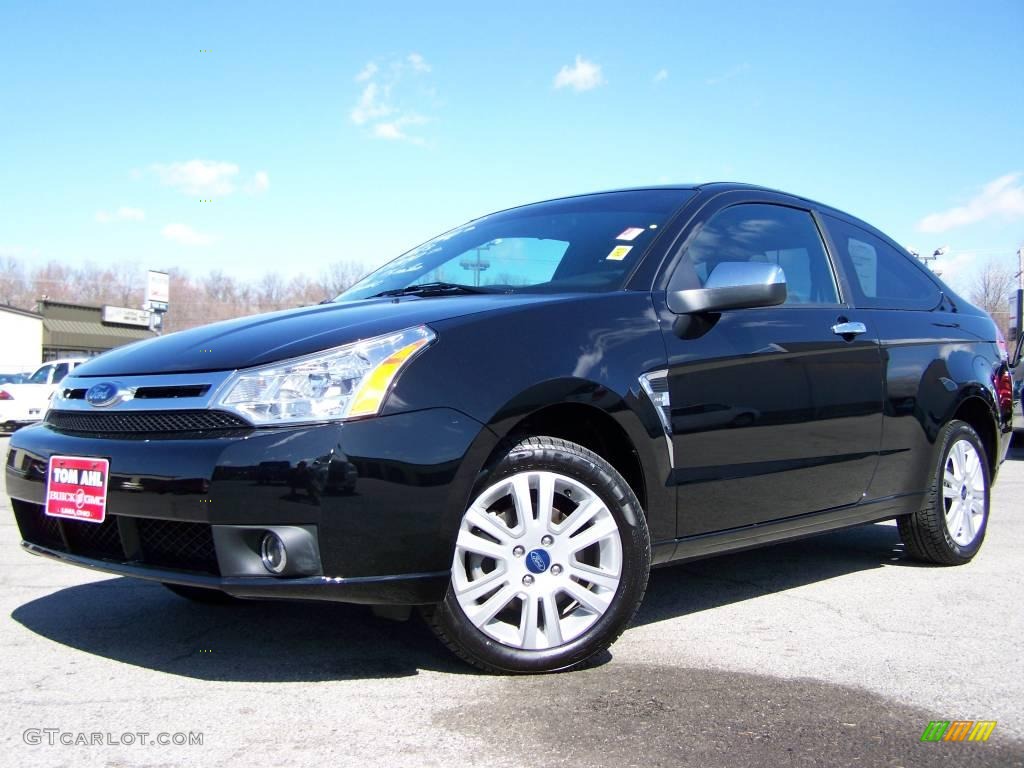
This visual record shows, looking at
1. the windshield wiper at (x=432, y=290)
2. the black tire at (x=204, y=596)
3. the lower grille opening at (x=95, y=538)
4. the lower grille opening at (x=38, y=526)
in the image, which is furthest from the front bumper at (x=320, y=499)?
the black tire at (x=204, y=596)

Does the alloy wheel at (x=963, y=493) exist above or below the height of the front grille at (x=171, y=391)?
below

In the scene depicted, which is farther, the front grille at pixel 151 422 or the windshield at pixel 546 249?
the windshield at pixel 546 249

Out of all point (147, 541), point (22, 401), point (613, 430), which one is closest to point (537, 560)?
point (613, 430)

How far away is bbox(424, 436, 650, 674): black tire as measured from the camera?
9.23ft

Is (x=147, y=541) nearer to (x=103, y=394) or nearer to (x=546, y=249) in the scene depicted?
(x=103, y=394)

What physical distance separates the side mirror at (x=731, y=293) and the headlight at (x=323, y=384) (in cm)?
108

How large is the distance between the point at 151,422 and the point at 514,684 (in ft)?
4.35

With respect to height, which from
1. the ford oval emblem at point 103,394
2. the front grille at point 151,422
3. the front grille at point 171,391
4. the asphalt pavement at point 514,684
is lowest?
the asphalt pavement at point 514,684

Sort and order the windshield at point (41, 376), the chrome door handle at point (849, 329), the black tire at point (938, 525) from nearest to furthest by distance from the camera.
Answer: the chrome door handle at point (849, 329) → the black tire at point (938, 525) → the windshield at point (41, 376)

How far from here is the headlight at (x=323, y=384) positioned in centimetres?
263

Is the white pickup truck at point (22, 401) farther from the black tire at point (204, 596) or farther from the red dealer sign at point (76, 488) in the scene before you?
the red dealer sign at point (76, 488)

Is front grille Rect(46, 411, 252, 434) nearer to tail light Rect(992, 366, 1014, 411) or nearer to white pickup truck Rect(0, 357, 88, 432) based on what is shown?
tail light Rect(992, 366, 1014, 411)

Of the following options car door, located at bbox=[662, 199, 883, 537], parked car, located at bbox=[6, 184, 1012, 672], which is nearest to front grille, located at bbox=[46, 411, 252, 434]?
parked car, located at bbox=[6, 184, 1012, 672]

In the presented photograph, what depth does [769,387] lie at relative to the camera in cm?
357
